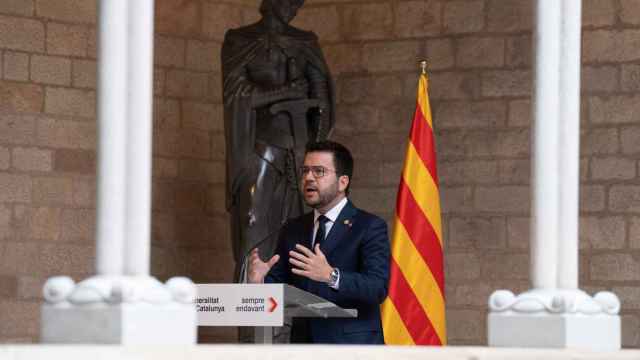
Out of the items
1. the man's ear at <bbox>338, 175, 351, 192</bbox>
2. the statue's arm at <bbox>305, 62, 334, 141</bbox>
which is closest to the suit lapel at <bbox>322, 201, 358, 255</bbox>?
the man's ear at <bbox>338, 175, 351, 192</bbox>

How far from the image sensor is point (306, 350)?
4637 mm

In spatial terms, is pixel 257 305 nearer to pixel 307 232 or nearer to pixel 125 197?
pixel 125 197

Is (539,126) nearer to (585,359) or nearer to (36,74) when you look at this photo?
(585,359)

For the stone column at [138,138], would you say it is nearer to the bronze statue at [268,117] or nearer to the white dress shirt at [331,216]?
the white dress shirt at [331,216]

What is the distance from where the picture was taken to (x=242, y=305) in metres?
5.57

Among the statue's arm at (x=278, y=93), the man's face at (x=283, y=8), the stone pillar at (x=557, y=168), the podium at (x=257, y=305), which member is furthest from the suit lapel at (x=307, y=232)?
the man's face at (x=283, y=8)

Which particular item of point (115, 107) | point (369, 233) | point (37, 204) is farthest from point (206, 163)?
point (115, 107)

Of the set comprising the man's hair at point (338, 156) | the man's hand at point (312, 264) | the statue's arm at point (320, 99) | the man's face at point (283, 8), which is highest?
the man's face at point (283, 8)

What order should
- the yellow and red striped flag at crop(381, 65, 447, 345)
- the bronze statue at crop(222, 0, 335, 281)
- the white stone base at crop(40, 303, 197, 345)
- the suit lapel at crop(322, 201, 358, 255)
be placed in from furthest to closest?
the bronze statue at crop(222, 0, 335, 281) → the yellow and red striped flag at crop(381, 65, 447, 345) → the suit lapel at crop(322, 201, 358, 255) → the white stone base at crop(40, 303, 197, 345)

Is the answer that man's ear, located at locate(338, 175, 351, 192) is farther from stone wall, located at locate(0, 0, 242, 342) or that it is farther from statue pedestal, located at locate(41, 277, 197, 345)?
stone wall, located at locate(0, 0, 242, 342)

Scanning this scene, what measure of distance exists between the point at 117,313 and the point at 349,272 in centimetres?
147

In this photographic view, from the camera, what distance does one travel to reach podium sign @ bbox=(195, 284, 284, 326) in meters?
5.51

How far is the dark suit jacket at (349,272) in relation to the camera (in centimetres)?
601

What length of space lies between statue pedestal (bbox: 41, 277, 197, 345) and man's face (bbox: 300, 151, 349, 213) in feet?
4.49
